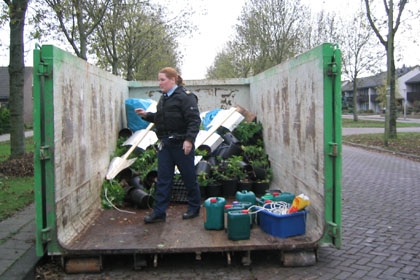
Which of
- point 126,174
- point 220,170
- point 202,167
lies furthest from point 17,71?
point 220,170

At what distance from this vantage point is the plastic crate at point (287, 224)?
4.50m

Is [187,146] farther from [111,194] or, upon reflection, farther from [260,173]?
[260,173]

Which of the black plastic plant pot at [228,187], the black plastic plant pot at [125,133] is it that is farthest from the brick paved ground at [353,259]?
the black plastic plant pot at [125,133]

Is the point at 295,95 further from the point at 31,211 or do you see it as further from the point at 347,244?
the point at 31,211

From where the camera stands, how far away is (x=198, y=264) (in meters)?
4.52

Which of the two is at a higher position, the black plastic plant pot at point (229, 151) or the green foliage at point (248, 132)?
the green foliage at point (248, 132)

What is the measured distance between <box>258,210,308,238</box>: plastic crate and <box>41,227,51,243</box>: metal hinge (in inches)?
87.7

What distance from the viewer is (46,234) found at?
4.13 metres

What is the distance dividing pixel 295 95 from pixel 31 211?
13.8 feet

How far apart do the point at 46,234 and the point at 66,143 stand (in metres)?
0.96

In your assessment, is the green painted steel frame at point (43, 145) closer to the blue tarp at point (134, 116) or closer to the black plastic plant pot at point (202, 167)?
the black plastic plant pot at point (202, 167)

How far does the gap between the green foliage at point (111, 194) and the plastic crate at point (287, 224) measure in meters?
2.51

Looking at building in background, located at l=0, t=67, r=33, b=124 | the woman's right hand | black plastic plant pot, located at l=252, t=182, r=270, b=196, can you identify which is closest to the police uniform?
the woman's right hand

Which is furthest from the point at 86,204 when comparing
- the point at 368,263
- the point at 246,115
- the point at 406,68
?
the point at 406,68
